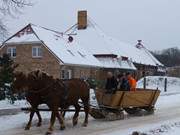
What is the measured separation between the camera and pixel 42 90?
45.2ft

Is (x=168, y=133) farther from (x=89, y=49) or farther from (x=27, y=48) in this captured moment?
(x=89, y=49)

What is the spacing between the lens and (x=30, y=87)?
13.6 meters

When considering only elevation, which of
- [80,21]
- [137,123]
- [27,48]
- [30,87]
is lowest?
[137,123]

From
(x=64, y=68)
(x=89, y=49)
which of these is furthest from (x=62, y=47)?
(x=89, y=49)

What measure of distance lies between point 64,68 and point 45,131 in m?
32.5

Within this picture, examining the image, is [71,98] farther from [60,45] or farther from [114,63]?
[114,63]

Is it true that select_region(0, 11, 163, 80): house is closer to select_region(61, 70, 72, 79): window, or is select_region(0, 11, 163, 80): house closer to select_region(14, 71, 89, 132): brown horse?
select_region(61, 70, 72, 79): window

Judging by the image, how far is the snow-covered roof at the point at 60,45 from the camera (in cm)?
4644

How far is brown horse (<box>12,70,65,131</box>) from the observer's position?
13.4m

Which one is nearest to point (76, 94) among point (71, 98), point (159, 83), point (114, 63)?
point (71, 98)

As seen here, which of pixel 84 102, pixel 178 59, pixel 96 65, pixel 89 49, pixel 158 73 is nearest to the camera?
pixel 84 102

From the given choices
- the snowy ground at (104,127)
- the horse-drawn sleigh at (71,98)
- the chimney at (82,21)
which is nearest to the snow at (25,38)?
the chimney at (82,21)

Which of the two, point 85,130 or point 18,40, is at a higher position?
point 18,40

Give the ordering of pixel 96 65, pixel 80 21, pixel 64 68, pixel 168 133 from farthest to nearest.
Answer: pixel 80 21
pixel 96 65
pixel 64 68
pixel 168 133
